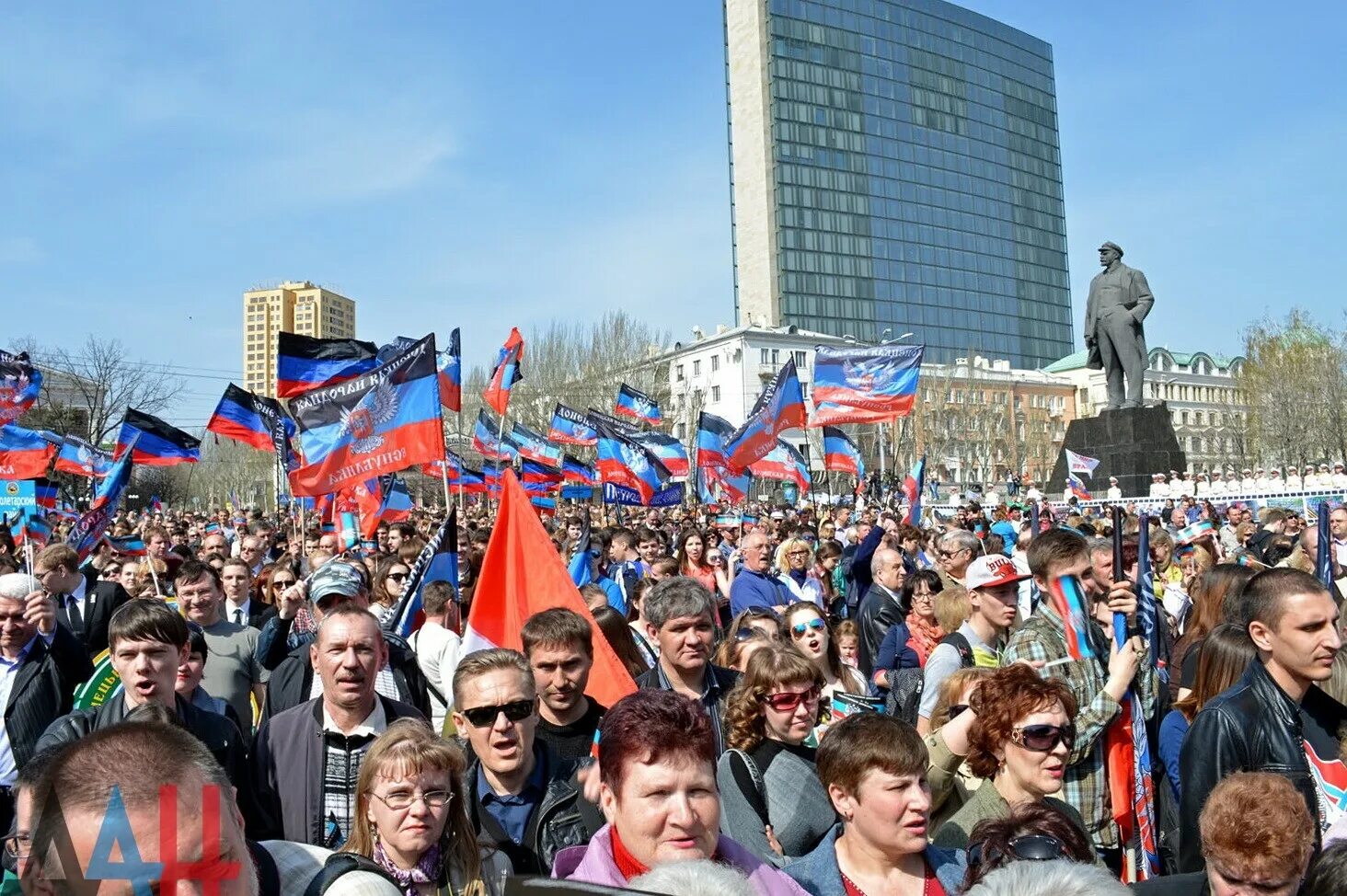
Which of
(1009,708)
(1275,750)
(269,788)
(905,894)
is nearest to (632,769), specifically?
(905,894)

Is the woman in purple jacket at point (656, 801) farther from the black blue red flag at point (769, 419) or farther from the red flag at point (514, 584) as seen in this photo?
the black blue red flag at point (769, 419)

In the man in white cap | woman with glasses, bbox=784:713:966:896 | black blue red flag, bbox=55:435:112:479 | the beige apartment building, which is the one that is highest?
the beige apartment building

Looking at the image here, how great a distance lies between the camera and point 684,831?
8.80 feet

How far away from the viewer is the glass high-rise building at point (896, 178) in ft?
392

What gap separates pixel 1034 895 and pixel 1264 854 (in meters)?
1.25

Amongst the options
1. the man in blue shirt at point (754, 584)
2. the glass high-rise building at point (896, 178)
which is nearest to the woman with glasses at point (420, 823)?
the man in blue shirt at point (754, 584)

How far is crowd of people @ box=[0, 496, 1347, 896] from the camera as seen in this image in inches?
76.2

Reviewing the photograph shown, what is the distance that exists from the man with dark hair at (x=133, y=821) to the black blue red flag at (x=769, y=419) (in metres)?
18.0

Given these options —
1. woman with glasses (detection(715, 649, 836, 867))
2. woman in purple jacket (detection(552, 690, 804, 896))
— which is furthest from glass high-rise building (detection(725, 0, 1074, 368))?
woman in purple jacket (detection(552, 690, 804, 896))

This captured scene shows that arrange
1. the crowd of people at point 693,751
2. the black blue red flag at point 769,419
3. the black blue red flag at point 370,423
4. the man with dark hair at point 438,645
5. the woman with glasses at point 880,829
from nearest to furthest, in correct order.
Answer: the crowd of people at point 693,751 < the woman with glasses at point 880,829 < the man with dark hair at point 438,645 < the black blue red flag at point 370,423 < the black blue red flag at point 769,419

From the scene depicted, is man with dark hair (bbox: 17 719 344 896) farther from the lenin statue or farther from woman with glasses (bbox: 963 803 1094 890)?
the lenin statue

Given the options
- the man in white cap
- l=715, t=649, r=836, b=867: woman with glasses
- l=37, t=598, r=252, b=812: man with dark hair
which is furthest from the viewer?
the man in white cap

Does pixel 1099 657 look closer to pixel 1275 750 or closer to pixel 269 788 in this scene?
pixel 1275 750

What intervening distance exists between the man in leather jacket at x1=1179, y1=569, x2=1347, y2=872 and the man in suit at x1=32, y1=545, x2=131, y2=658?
7505 millimetres
